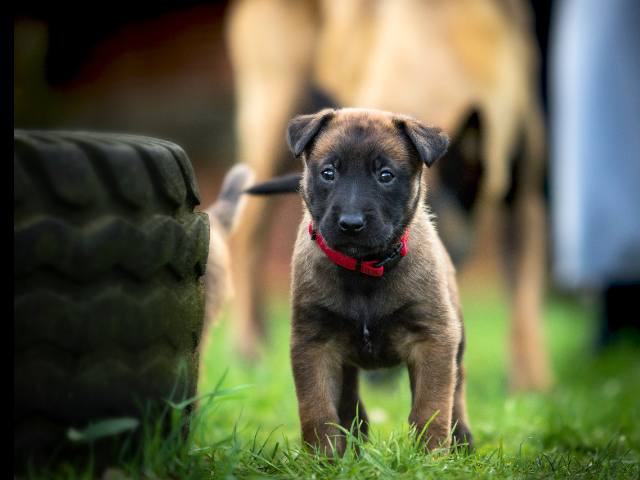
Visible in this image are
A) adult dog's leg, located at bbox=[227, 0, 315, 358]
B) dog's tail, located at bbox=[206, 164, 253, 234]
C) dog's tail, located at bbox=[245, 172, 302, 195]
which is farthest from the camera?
adult dog's leg, located at bbox=[227, 0, 315, 358]

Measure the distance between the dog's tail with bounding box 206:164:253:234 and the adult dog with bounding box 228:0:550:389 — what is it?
3.98ft

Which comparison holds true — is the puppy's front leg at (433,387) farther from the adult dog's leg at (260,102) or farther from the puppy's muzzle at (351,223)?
the adult dog's leg at (260,102)

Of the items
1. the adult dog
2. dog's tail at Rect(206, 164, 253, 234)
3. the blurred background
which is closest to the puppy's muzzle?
dog's tail at Rect(206, 164, 253, 234)

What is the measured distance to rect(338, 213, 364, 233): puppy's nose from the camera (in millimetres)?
2662

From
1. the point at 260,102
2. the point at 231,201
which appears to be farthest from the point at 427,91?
the point at 260,102

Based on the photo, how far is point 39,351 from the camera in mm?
2057

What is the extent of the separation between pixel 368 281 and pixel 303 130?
511 millimetres

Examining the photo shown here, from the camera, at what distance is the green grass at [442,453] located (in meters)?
2.34

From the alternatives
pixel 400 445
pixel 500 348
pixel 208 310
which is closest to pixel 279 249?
pixel 500 348

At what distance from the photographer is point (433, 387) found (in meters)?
2.69

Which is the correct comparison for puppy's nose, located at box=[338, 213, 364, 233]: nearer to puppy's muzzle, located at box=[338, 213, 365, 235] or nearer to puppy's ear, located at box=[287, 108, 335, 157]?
puppy's muzzle, located at box=[338, 213, 365, 235]

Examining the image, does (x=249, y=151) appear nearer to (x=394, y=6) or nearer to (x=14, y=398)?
(x=394, y=6)

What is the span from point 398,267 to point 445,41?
250 centimetres

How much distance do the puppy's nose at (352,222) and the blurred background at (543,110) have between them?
123 cm
